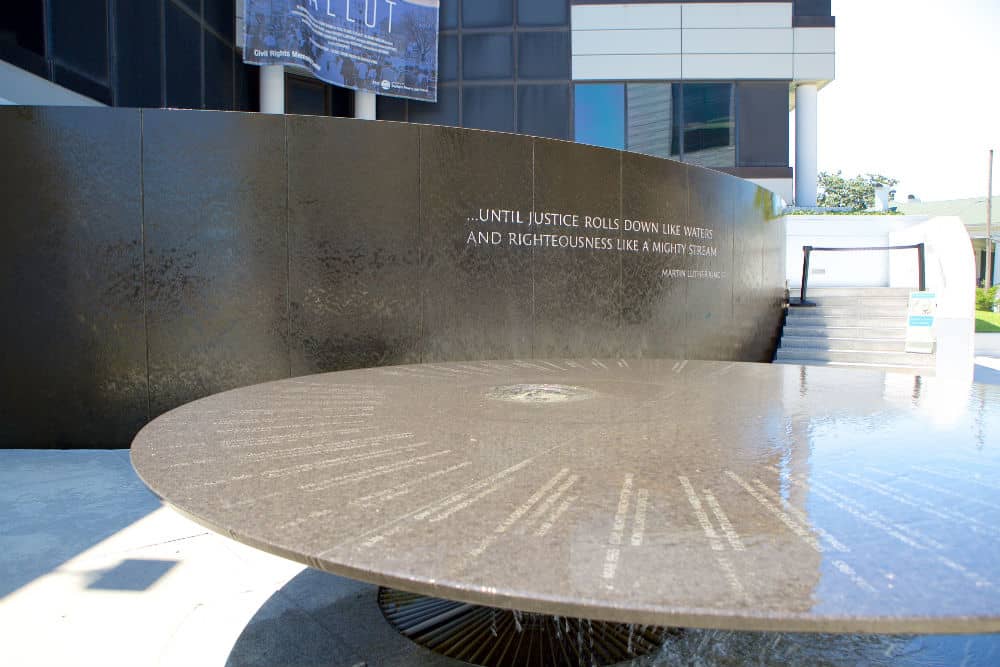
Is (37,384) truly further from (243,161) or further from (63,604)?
(63,604)

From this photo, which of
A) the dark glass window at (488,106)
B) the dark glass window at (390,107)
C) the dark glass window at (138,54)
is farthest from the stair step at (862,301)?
the dark glass window at (390,107)

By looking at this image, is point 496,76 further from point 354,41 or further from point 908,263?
point 908,263

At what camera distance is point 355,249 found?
605 centimetres

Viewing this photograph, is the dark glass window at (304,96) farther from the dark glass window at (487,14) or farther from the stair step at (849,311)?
the stair step at (849,311)

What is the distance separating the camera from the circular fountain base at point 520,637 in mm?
2504

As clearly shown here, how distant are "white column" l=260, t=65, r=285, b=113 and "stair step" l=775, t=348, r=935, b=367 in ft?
39.7

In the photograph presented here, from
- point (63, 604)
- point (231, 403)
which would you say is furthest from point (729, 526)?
point (63, 604)

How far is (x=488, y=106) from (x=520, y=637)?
17.4m

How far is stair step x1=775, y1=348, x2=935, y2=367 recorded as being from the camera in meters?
9.23

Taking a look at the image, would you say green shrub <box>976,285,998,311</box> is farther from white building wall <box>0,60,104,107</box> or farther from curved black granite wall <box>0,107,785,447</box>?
white building wall <box>0,60,104,107</box>

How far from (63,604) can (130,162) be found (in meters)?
3.93

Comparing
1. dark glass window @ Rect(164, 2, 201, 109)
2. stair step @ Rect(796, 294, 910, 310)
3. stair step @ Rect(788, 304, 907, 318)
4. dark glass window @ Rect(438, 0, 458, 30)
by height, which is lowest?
stair step @ Rect(788, 304, 907, 318)

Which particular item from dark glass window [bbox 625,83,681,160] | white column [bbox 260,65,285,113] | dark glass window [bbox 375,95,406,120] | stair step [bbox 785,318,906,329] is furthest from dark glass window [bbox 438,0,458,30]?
stair step [bbox 785,318,906,329]

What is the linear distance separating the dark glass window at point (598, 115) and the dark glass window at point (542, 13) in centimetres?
186
